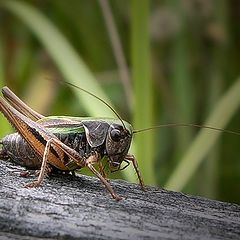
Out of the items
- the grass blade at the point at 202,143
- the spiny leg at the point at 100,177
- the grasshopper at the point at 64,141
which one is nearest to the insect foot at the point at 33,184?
the spiny leg at the point at 100,177

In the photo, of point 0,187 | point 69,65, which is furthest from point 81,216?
point 69,65

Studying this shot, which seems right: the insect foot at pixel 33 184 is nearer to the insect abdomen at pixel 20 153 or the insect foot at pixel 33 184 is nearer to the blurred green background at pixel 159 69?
the insect abdomen at pixel 20 153

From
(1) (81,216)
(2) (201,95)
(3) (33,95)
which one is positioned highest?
(1) (81,216)

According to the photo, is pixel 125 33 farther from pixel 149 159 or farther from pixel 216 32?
pixel 149 159

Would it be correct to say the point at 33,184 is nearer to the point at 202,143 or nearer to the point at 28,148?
the point at 28,148

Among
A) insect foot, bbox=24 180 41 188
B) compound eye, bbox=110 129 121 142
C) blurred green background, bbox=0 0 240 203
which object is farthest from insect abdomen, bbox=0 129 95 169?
blurred green background, bbox=0 0 240 203
